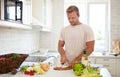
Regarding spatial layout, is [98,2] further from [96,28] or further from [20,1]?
[20,1]

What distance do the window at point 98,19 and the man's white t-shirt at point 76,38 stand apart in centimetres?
272

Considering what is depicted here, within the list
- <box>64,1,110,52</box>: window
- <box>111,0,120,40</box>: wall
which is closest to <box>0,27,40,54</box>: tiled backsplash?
<box>64,1,110,52</box>: window

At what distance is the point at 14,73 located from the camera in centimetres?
192

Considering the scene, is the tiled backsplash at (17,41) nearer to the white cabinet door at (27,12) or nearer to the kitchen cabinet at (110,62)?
the white cabinet door at (27,12)

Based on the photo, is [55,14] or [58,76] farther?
[55,14]

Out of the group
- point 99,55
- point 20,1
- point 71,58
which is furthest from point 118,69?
point 20,1

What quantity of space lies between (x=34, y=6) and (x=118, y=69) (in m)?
2.31

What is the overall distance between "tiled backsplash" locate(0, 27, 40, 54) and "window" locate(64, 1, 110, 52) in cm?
137

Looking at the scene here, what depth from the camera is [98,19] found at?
17.5ft

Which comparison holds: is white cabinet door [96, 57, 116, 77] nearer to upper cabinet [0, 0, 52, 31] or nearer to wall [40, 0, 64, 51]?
wall [40, 0, 64, 51]

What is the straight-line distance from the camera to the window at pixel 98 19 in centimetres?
530

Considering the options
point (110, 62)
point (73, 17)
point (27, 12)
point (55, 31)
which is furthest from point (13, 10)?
point (55, 31)

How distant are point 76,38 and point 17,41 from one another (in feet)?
4.03

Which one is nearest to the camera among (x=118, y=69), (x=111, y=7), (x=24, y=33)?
(x=24, y=33)
